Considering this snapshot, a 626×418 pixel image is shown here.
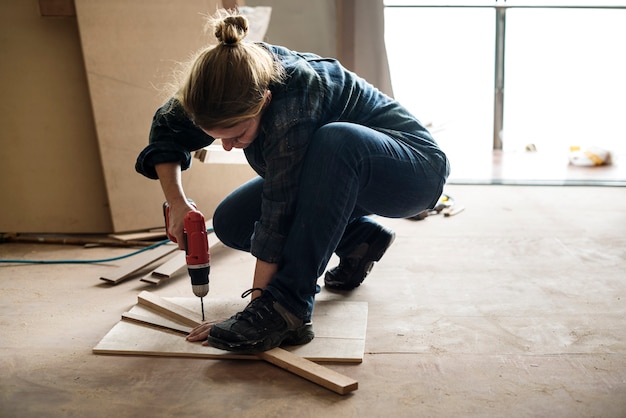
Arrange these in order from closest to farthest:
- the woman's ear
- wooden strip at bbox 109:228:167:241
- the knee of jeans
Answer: the woman's ear → the knee of jeans → wooden strip at bbox 109:228:167:241

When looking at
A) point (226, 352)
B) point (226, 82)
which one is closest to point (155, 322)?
point (226, 352)

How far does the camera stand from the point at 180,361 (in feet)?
5.60

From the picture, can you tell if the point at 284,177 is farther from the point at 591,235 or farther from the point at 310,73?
the point at 591,235

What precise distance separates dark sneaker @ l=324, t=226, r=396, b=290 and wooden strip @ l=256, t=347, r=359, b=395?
0.55 m

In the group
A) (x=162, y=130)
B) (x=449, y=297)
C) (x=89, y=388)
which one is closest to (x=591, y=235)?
(x=449, y=297)

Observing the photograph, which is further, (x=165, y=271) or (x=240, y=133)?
(x=165, y=271)

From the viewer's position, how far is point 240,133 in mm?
1628

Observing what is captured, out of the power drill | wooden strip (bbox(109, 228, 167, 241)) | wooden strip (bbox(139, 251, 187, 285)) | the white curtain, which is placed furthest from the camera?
the white curtain

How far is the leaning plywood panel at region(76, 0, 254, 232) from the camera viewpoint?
9.29ft

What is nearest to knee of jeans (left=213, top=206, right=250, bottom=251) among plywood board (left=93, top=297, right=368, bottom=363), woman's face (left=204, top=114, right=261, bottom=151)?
plywood board (left=93, top=297, right=368, bottom=363)

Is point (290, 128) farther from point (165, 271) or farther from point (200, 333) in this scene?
point (165, 271)

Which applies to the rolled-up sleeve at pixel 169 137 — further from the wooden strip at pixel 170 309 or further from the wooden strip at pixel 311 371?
the wooden strip at pixel 311 371

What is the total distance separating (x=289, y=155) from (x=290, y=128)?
0.07 meters

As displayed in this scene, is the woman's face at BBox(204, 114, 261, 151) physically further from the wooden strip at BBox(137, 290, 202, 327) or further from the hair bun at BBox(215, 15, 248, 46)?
the wooden strip at BBox(137, 290, 202, 327)
